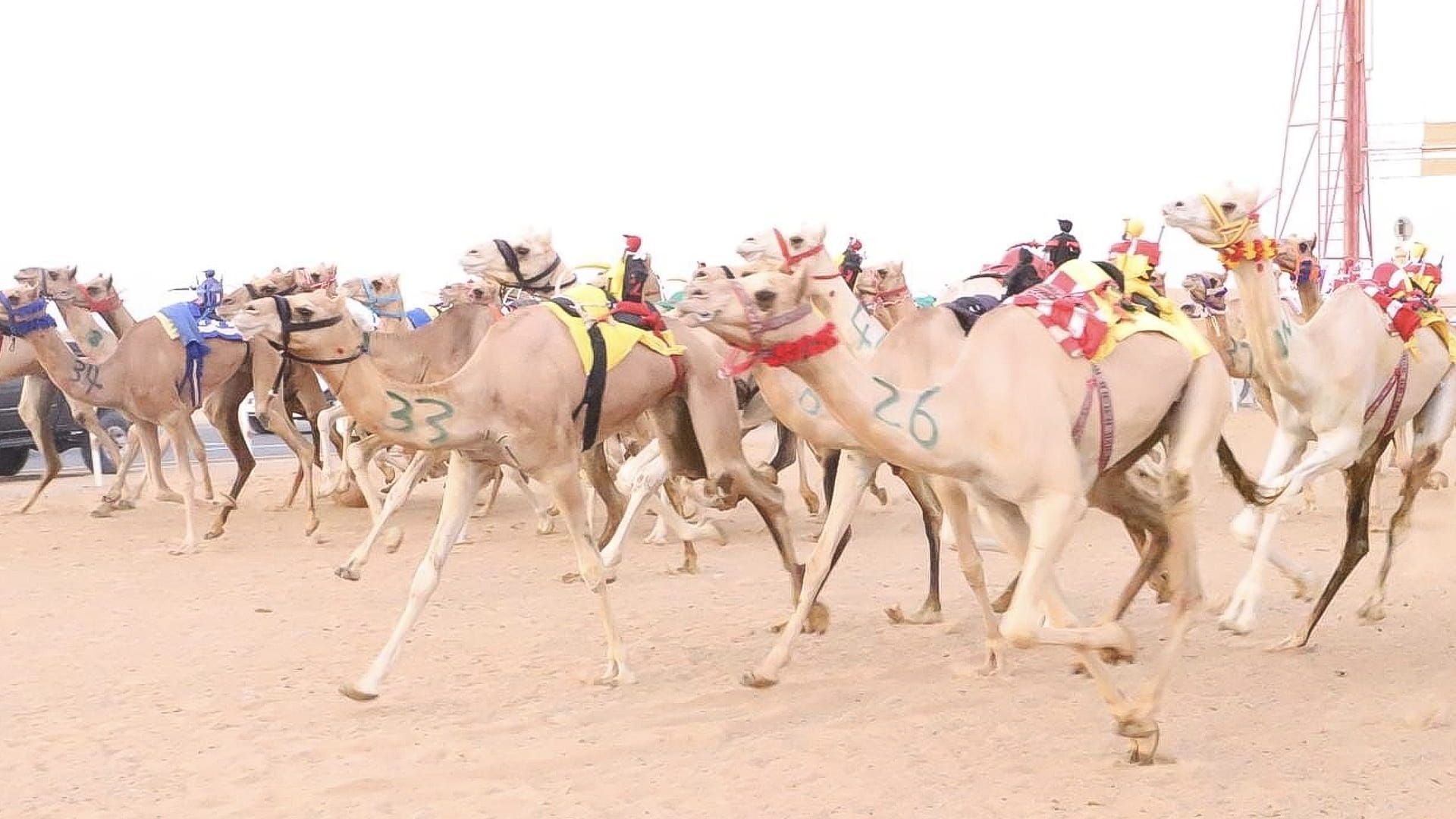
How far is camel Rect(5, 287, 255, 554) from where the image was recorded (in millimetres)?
13047

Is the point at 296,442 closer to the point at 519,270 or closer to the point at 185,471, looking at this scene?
the point at 185,471

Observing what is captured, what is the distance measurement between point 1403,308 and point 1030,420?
391cm

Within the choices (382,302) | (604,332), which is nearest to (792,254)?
(604,332)

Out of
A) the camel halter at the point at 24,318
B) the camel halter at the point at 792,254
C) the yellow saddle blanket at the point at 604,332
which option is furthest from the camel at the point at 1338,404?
the camel halter at the point at 24,318

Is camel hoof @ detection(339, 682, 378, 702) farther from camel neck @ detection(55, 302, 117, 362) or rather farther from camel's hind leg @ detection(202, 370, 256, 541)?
camel neck @ detection(55, 302, 117, 362)

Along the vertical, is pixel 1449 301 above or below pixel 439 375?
below

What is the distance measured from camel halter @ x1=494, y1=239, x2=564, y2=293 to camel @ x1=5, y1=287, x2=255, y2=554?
4895 mm

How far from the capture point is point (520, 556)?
40.9ft

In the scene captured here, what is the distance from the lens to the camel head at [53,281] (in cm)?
1340

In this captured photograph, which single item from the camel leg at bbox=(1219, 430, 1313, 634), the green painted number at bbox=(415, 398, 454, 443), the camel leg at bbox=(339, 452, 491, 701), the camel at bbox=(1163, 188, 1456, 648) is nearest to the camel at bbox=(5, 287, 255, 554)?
the camel leg at bbox=(339, 452, 491, 701)

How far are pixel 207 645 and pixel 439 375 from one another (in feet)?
6.55

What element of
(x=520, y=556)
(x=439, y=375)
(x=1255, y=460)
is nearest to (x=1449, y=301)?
(x=1255, y=460)

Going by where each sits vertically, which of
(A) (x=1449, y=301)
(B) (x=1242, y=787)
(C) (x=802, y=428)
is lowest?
(A) (x=1449, y=301)

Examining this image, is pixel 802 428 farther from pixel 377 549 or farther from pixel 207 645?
pixel 377 549
